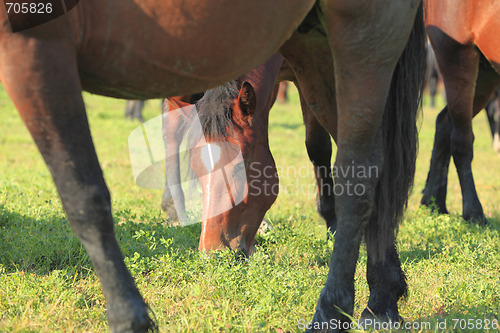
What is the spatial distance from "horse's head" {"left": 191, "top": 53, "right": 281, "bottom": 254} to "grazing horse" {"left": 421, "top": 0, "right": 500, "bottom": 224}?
6.14 feet

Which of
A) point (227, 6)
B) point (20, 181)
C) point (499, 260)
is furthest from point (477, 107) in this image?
point (20, 181)

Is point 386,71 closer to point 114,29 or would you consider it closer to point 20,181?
point 114,29

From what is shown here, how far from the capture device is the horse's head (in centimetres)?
328

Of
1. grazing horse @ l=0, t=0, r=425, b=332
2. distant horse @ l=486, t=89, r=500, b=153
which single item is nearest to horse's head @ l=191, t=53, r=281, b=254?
grazing horse @ l=0, t=0, r=425, b=332

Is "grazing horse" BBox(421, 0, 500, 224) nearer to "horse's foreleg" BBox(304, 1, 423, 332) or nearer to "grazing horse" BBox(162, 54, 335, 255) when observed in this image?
"grazing horse" BBox(162, 54, 335, 255)

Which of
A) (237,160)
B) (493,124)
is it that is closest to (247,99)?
(237,160)

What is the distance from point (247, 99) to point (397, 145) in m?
1.17

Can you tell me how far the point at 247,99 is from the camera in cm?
343

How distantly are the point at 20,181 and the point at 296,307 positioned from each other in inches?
183

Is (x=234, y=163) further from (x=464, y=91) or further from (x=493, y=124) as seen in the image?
(x=493, y=124)

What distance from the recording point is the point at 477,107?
16.6ft

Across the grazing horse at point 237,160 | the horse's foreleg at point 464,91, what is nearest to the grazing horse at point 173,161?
the grazing horse at point 237,160

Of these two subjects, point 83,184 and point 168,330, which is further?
point 168,330

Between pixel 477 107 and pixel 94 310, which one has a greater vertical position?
pixel 477 107
